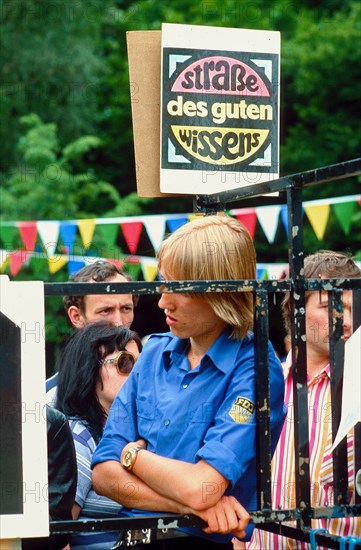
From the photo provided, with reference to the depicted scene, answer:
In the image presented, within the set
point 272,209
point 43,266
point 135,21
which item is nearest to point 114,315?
point 272,209

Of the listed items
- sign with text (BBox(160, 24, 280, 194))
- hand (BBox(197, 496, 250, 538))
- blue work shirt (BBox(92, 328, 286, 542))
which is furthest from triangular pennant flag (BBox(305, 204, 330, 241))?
hand (BBox(197, 496, 250, 538))

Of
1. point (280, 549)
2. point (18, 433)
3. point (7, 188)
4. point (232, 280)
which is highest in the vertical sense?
point (7, 188)

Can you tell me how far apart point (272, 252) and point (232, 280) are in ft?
55.4

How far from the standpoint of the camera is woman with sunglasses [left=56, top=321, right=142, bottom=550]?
2994mm

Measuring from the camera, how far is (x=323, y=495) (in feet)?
8.56

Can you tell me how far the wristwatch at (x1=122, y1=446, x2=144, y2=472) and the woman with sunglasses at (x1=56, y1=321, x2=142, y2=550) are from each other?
715 mm

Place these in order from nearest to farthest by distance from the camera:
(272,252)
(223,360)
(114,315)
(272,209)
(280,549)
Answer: (223,360), (280,549), (114,315), (272,209), (272,252)

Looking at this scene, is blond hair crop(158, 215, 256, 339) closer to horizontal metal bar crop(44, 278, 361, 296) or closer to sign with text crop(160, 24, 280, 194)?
horizontal metal bar crop(44, 278, 361, 296)

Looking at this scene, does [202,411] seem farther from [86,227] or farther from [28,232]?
[28,232]

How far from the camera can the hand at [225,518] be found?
2010mm

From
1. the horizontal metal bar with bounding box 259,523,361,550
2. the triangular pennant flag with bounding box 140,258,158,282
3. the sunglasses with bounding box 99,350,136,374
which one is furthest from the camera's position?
the triangular pennant flag with bounding box 140,258,158,282

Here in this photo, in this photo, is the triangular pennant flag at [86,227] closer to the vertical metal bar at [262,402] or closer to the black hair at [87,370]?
the black hair at [87,370]

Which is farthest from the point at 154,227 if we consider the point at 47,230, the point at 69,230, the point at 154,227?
the point at 47,230

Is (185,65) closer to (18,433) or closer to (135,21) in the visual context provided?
(18,433)
